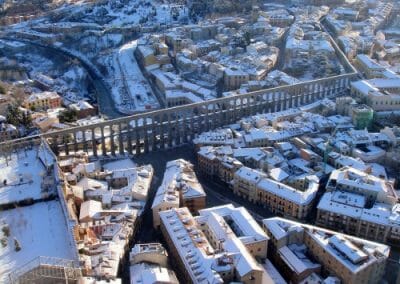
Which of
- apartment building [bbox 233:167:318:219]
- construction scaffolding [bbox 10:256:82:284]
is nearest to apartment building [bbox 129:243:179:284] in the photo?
construction scaffolding [bbox 10:256:82:284]

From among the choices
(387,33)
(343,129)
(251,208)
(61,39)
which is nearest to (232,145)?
(251,208)

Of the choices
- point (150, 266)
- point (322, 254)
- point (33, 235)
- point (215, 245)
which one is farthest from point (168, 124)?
point (322, 254)

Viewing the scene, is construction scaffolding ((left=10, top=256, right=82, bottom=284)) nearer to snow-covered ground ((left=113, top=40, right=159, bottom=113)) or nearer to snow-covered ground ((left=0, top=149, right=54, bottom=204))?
snow-covered ground ((left=0, top=149, right=54, bottom=204))

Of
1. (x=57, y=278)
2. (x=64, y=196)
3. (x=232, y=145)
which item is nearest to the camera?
(x=57, y=278)

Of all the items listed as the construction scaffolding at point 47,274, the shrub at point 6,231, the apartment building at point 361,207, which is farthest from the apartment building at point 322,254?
the shrub at point 6,231

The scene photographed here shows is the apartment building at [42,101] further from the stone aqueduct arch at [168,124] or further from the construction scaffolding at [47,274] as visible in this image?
the construction scaffolding at [47,274]

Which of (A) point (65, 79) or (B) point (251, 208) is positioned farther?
(A) point (65, 79)

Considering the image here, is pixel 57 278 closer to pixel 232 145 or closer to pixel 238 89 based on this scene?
pixel 232 145

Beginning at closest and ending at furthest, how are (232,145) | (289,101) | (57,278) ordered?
1. (57,278)
2. (232,145)
3. (289,101)
